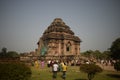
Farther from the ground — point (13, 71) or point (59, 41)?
point (59, 41)

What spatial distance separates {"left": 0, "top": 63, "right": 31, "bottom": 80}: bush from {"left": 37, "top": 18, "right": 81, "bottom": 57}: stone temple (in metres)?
31.7

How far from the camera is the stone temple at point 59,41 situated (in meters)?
44.5

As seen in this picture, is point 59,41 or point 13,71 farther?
point 59,41

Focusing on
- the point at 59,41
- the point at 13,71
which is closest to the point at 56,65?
the point at 13,71

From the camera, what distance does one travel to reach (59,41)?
4556 centimetres

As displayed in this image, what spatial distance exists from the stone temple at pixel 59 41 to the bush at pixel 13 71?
1249 inches

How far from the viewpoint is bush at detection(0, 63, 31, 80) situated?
886 centimetres

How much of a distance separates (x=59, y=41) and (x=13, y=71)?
1438 inches

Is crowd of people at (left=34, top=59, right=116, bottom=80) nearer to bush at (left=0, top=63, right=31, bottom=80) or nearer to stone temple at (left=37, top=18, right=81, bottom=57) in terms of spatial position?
bush at (left=0, top=63, right=31, bottom=80)

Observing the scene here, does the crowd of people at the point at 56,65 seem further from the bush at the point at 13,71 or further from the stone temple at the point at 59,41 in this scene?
the stone temple at the point at 59,41

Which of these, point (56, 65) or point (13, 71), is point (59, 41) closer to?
point (56, 65)

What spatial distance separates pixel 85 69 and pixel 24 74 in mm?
6002

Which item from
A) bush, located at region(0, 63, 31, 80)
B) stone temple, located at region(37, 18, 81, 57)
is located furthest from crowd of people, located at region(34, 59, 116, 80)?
stone temple, located at region(37, 18, 81, 57)

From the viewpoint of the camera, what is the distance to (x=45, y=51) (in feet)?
140
